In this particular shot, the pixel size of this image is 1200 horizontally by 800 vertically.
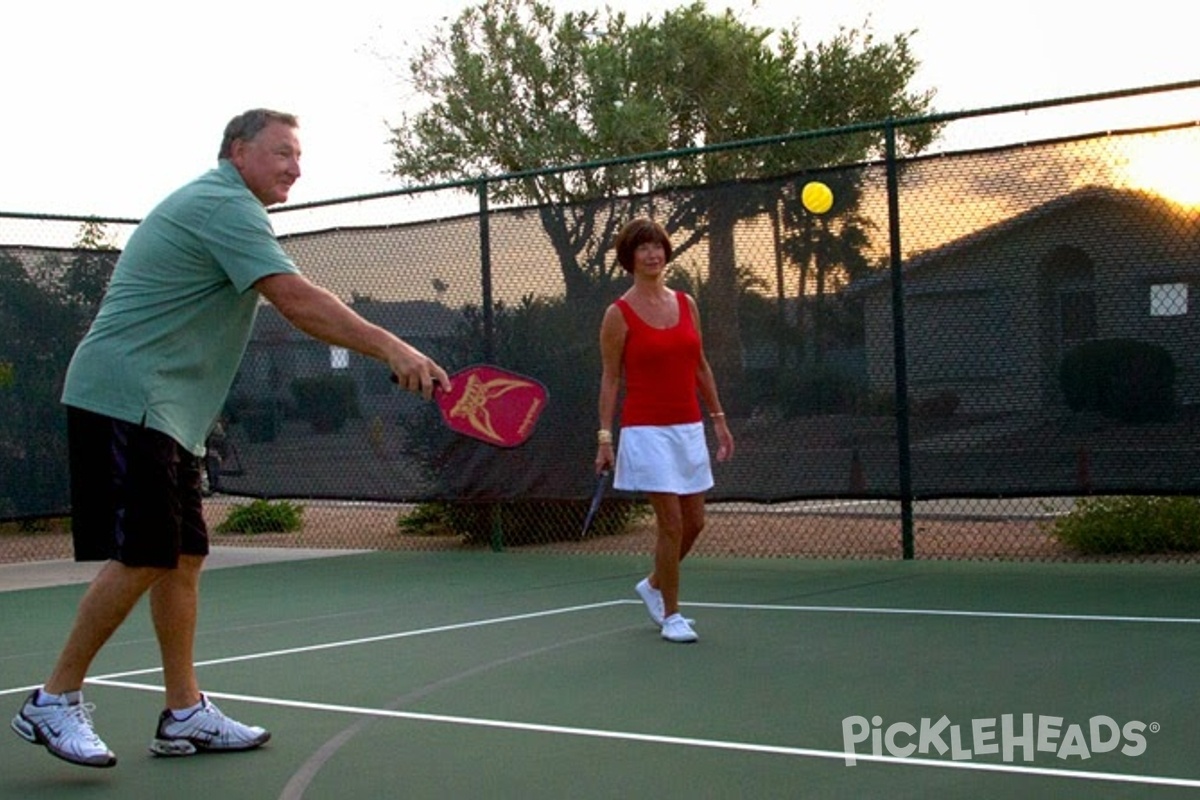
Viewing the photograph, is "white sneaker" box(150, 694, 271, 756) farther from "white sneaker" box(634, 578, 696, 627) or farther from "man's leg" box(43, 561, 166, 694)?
"white sneaker" box(634, 578, 696, 627)

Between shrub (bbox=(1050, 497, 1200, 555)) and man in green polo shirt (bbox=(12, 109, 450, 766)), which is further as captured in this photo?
shrub (bbox=(1050, 497, 1200, 555))

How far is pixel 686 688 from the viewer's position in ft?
18.6

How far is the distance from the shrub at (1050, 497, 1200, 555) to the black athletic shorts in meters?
6.00

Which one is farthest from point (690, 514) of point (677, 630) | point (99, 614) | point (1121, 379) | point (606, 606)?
point (99, 614)

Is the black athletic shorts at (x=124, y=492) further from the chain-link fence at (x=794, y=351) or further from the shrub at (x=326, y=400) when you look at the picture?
the shrub at (x=326, y=400)

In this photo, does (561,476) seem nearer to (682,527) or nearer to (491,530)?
(491,530)

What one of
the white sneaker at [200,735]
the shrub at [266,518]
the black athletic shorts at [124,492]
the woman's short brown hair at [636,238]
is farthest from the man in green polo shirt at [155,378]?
the shrub at [266,518]

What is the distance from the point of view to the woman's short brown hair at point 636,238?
6.92 m

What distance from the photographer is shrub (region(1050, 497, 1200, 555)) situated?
29.9 ft

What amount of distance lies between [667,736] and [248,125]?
6.86 feet

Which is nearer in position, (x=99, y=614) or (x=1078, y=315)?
(x=99, y=614)

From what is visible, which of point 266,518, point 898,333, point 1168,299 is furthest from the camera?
point 266,518

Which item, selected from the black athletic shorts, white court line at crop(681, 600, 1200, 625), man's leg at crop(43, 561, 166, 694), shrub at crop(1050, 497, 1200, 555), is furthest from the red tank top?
shrub at crop(1050, 497, 1200, 555)

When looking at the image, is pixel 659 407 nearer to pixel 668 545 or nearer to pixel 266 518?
pixel 668 545
